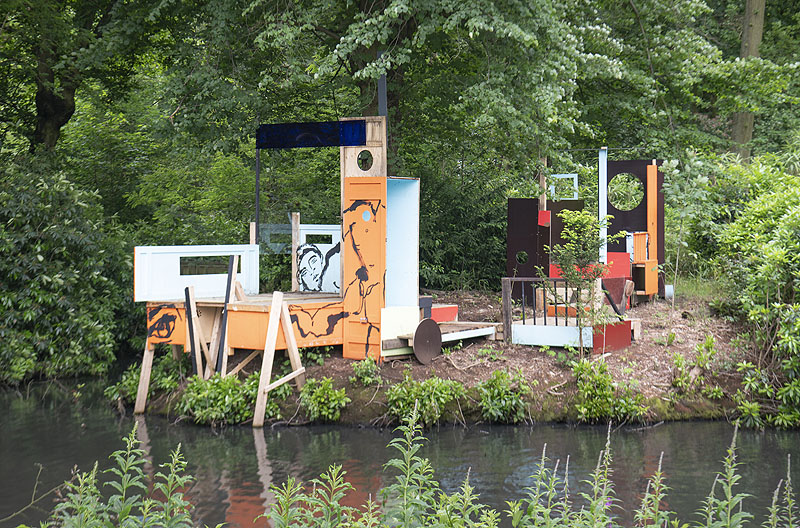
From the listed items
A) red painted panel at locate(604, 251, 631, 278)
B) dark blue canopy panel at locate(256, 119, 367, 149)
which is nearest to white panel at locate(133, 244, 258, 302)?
dark blue canopy panel at locate(256, 119, 367, 149)

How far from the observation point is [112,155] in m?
19.9

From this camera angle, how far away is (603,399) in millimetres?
10680

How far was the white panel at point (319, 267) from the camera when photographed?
43.3 feet

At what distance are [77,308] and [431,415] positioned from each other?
7.80m

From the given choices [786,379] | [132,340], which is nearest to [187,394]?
[132,340]

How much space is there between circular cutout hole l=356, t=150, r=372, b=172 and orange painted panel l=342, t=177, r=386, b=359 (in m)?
0.37

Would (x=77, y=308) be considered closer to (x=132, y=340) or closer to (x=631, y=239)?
(x=132, y=340)

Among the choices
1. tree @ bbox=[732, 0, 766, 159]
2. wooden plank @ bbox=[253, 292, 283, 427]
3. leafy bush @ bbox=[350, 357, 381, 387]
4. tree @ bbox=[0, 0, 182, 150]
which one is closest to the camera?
wooden plank @ bbox=[253, 292, 283, 427]

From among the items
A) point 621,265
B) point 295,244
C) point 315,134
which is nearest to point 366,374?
point 295,244

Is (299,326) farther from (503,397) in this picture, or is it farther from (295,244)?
(503,397)

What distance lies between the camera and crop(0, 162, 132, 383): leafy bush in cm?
1440

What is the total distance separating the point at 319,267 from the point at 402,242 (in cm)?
171

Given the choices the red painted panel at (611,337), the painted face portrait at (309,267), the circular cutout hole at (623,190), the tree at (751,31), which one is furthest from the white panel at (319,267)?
the circular cutout hole at (623,190)

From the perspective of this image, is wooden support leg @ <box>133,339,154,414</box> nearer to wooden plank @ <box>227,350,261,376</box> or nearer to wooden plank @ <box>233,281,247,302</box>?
wooden plank @ <box>227,350,261,376</box>
